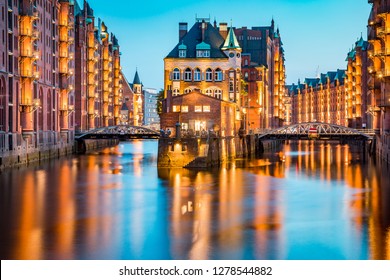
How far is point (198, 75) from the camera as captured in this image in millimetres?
97250

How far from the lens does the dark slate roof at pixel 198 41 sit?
9756 cm

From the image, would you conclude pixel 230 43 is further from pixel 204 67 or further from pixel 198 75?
pixel 198 75

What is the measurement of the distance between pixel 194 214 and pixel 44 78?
46.6 metres

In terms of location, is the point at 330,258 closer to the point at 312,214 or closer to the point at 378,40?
the point at 312,214

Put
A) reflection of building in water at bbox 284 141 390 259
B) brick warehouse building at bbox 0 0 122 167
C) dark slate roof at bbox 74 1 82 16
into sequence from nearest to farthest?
reflection of building in water at bbox 284 141 390 259, brick warehouse building at bbox 0 0 122 167, dark slate roof at bbox 74 1 82 16

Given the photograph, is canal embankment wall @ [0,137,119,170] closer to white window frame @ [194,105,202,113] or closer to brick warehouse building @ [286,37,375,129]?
white window frame @ [194,105,202,113]

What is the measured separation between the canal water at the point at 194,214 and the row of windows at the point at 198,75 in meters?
30.8

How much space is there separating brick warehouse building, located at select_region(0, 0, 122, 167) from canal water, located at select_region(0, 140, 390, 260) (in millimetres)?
6787

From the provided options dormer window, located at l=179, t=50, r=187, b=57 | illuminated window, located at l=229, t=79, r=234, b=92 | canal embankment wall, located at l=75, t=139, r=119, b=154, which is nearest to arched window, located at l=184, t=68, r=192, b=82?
dormer window, located at l=179, t=50, r=187, b=57

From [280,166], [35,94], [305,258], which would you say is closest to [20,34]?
[35,94]

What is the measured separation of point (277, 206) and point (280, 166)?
32180 millimetres

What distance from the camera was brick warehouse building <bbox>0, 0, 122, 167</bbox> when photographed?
6662 centimetres

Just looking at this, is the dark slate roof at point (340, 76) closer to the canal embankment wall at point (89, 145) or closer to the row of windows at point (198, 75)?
the canal embankment wall at point (89, 145)

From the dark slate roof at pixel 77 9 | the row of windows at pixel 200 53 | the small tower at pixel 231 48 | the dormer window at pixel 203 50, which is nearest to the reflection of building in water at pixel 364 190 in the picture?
Result: the small tower at pixel 231 48
